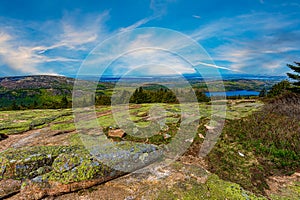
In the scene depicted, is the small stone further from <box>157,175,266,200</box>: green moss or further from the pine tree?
the pine tree

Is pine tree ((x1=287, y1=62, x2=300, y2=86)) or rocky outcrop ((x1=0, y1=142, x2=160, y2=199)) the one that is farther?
pine tree ((x1=287, y1=62, x2=300, y2=86))

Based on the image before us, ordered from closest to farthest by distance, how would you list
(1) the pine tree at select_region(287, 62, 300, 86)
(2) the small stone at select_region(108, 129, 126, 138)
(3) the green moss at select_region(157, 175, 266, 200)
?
1. (3) the green moss at select_region(157, 175, 266, 200)
2. (2) the small stone at select_region(108, 129, 126, 138)
3. (1) the pine tree at select_region(287, 62, 300, 86)

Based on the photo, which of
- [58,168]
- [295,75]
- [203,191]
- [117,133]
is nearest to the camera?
[203,191]

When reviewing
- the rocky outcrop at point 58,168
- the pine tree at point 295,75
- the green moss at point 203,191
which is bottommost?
the green moss at point 203,191

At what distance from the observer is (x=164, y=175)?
22.4 ft

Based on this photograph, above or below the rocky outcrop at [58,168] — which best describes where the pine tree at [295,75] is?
above

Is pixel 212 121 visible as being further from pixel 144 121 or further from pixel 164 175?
pixel 164 175

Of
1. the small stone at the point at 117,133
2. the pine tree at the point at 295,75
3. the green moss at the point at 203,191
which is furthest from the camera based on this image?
the pine tree at the point at 295,75

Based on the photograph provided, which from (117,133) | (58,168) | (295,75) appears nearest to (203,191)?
(58,168)

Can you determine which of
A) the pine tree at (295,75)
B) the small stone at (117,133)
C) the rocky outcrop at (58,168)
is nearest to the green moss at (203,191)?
the rocky outcrop at (58,168)

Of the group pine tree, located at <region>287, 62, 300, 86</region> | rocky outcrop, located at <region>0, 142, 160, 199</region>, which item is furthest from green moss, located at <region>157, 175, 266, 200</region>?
pine tree, located at <region>287, 62, 300, 86</region>

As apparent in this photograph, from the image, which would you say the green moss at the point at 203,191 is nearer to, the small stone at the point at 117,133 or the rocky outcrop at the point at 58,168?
the rocky outcrop at the point at 58,168

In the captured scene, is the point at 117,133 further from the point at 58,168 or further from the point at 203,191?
the point at 203,191

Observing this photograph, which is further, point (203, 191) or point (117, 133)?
point (117, 133)
